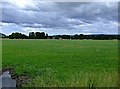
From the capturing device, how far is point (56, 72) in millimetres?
20984

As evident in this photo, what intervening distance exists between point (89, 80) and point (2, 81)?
652 cm

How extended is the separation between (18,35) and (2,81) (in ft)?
316

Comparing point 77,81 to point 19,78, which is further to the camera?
point 19,78

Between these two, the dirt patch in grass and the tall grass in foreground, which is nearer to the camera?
the tall grass in foreground

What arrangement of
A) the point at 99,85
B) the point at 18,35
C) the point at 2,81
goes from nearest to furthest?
the point at 99,85
the point at 2,81
the point at 18,35

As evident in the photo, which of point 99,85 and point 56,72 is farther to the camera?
point 56,72

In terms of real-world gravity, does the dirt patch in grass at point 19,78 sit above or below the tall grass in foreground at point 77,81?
below

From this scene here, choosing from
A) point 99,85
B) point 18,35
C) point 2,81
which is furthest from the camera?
point 18,35

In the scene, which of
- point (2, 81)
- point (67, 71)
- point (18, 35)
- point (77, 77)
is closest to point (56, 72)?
point (67, 71)

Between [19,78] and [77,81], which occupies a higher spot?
[77,81]

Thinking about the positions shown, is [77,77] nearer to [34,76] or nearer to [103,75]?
[103,75]

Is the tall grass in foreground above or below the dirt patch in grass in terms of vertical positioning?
above

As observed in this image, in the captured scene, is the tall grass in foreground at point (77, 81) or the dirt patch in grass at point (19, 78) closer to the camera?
the tall grass in foreground at point (77, 81)

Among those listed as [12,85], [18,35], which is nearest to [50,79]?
[12,85]
